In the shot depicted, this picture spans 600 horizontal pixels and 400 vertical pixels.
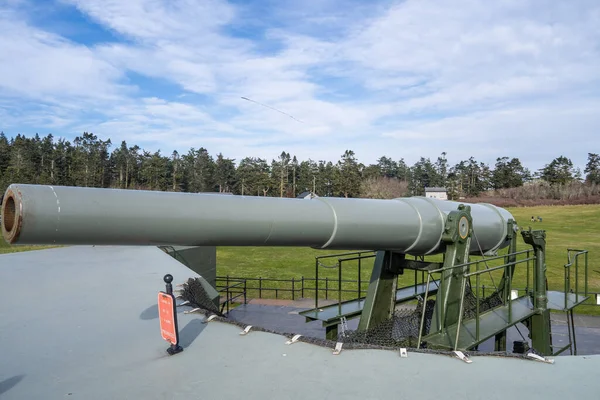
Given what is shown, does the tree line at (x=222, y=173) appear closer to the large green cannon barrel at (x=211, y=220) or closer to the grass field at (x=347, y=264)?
the grass field at (x=347, y=264)

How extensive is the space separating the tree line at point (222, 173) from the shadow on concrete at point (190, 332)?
154 ft

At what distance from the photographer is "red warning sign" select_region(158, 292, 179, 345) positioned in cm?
339

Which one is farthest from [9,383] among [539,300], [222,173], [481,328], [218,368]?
[222,173]

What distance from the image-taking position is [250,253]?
90.2ft

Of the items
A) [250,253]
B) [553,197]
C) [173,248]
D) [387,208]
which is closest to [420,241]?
[387,208]

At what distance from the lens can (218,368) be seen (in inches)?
125

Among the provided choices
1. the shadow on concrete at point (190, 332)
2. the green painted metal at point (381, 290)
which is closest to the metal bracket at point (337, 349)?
the shadow on concrete at point (190, 332)

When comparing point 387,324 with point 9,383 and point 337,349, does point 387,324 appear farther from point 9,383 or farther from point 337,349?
point 9,383

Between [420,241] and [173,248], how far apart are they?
6897mm

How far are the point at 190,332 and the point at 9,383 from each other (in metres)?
1.39

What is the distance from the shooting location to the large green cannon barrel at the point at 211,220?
2.23m

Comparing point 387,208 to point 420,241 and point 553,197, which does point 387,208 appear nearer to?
point 420,241

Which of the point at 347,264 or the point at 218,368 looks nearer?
the point at 218,368

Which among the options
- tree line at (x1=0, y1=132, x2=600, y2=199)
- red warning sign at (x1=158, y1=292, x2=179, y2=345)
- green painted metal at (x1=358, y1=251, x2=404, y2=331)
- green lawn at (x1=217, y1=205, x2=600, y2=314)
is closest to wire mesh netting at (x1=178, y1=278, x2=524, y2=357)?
green painted metal at (x1=358, y1=251, x2=404, y2=331)
